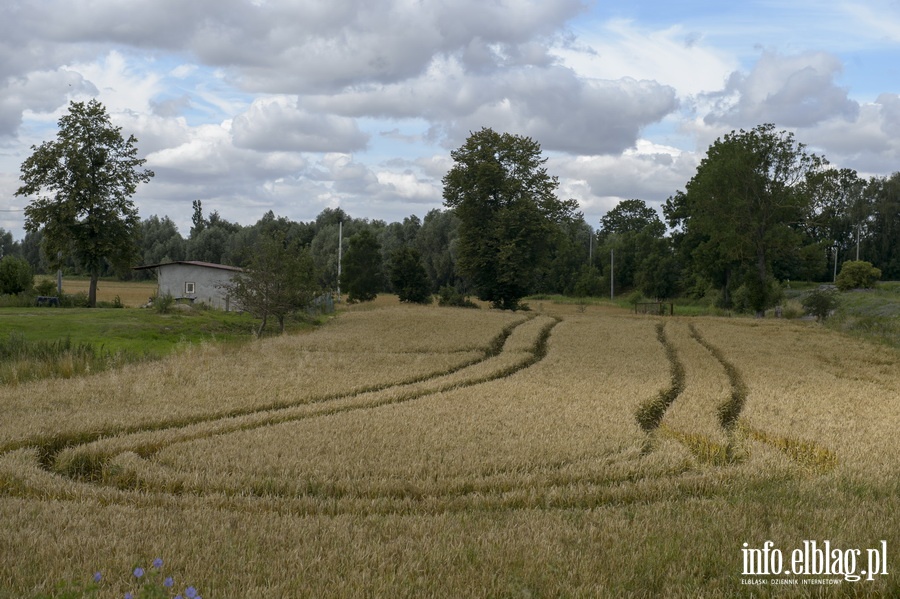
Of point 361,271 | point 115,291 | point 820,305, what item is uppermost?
point 361,271

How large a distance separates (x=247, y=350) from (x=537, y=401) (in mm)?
14622

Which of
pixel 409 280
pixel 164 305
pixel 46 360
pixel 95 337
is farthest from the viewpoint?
pixel 409 280

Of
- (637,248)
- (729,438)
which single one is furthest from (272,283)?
(637,248)

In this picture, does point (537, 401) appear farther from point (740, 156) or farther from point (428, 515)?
point (740, 156)

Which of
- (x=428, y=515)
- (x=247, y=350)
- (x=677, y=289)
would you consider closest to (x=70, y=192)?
(x=247, y=350)

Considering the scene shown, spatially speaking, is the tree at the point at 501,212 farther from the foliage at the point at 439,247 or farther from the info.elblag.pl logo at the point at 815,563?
the info.elblag.pl logo at the point at 815,563

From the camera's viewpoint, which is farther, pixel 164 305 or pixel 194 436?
pixel 164 305

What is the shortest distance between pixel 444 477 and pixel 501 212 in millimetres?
54328

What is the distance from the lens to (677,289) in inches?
3925

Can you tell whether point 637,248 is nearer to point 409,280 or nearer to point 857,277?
point 857,277

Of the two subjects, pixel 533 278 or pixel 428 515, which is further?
pixel 533 278

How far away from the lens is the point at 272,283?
1548 inches

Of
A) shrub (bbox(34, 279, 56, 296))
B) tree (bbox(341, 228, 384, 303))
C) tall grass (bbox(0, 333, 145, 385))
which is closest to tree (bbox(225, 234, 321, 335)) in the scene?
tall grass (bbox(0, 333, 145, 385))

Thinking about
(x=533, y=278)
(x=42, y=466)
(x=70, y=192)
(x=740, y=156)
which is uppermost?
(x=740, y=156)
